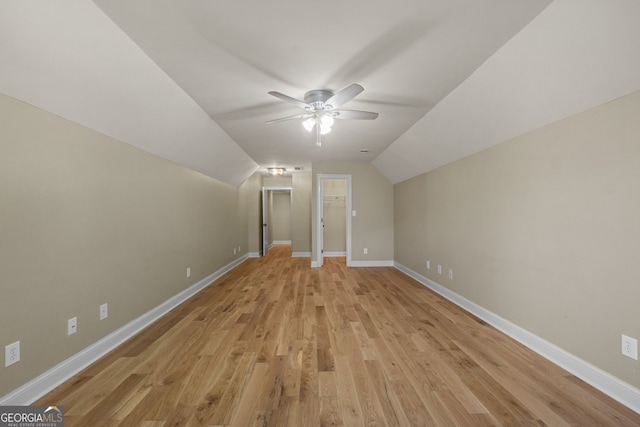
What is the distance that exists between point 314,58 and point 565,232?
96.5 inches

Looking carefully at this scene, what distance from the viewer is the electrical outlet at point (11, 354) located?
62.6 inches

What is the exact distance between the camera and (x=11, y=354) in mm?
1619

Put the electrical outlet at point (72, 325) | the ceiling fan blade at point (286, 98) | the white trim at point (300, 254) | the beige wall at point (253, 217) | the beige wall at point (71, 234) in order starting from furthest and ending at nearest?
1. the white trim at point (300, 254)
2. the beige wall at point (253, 217)
3. the ceiling fan blade at point (286, 98)
4. the electrical outlet at point (72, 325)
5. the beige wall at point (71, 234)

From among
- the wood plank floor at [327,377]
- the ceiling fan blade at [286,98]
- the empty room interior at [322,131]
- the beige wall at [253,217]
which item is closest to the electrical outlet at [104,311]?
the empty room interior at [322,131]

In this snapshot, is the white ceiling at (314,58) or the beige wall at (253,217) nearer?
the white ceiling at (314,58)

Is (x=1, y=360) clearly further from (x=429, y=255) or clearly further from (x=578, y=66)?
(x=429, y=255)

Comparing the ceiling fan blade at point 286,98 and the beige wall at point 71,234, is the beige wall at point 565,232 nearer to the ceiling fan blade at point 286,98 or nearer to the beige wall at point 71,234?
the ceiling fan blade at point 286,98

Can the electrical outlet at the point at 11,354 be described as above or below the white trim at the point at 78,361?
above

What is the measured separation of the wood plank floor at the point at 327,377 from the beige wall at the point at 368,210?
2.84 metres

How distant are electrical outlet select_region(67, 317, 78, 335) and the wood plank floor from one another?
0.34 meters

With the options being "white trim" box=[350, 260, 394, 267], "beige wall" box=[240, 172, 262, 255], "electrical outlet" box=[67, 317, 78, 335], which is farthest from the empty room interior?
"beige wall" box=[240, 172, 262, 255]

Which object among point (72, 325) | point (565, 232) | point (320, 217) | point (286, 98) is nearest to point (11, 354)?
point (72, 325)

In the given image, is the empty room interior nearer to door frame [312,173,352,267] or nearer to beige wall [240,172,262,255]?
door frame [312,173,352,267]

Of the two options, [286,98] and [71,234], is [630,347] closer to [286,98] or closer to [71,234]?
[286,98]
